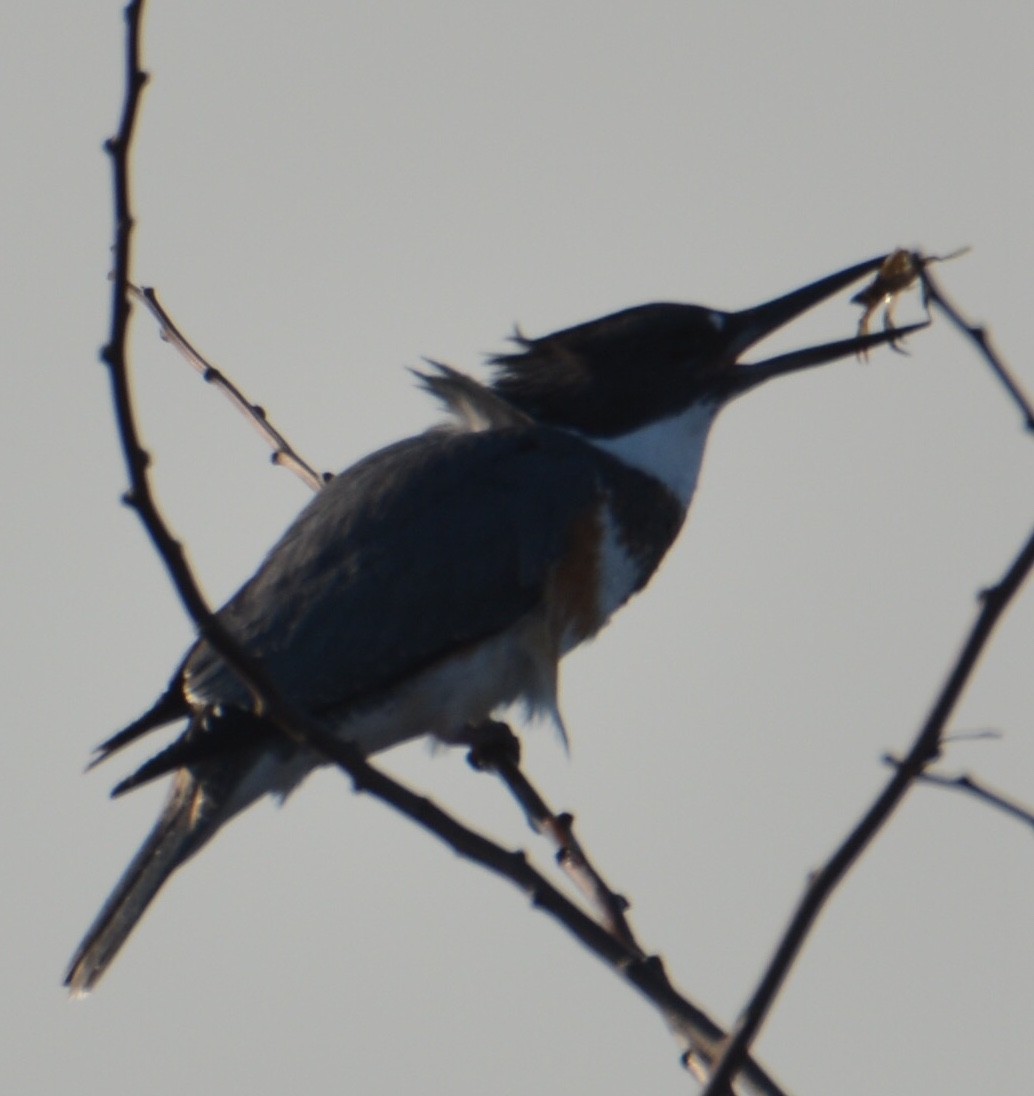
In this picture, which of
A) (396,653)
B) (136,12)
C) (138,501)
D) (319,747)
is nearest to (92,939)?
(396,653)

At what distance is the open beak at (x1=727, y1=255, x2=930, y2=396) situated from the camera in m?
6.49

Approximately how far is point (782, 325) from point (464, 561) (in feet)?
5.36

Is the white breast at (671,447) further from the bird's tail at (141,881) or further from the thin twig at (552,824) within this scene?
the bird's tail at (141,881)

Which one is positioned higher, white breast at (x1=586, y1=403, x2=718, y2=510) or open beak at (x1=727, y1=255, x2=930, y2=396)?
open beak at (x1=727, y1=255, x2=930, y2=396)

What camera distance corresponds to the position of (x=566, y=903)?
11.6 feet

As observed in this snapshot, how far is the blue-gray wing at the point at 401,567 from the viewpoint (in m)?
5.64

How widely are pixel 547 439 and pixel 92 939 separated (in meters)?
2.25

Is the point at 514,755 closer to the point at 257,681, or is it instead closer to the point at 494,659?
the point at 494,659

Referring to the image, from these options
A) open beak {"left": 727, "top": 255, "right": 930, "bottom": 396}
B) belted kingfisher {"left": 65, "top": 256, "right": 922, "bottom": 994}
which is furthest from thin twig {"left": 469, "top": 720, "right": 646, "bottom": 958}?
open beak {"left": 727, "top": 255, "right": 930, "bottom": 396}

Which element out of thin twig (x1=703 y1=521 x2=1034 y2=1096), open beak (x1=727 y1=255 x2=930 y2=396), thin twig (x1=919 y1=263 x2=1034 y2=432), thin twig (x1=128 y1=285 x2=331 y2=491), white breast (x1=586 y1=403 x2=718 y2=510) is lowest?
thin twig (x1=703 y1=521 x2=1034 y2=1096)

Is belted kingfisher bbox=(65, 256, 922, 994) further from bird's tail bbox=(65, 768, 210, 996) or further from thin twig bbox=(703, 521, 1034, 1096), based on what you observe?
thin twig bbox=(703, 521, 1034, 1096)

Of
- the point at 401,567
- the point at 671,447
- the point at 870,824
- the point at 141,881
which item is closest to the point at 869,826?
the point at 870,824

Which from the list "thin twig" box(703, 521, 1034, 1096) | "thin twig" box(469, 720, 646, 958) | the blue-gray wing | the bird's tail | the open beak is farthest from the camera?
the open beak

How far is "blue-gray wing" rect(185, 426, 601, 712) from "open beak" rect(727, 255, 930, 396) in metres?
0.75
